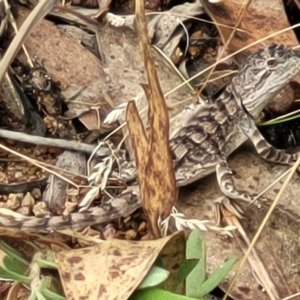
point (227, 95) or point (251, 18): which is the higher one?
point (251, 18)

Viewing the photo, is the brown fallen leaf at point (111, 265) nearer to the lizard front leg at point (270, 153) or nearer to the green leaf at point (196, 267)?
the green leaf at point (196, 267)

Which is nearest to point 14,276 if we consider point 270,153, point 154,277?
point 154,277

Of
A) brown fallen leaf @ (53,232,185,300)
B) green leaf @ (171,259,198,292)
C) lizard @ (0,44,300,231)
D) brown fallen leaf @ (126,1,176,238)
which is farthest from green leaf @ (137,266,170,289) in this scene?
lizard @ (0,44,300,231)

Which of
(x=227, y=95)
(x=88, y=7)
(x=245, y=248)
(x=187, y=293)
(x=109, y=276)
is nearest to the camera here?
(x=109, y=276)

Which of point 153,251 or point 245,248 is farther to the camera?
point 245,248

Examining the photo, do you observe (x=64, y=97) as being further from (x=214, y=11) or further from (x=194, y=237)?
(x=194, y=237)

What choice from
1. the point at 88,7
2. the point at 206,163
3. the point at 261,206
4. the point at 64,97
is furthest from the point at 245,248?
the point at 88,7

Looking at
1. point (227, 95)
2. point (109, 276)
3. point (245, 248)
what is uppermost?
point (109, 276)

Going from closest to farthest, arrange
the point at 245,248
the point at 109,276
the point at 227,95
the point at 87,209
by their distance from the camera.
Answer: the point at 109,276 → the point at 245,248 → the point at 87,209 → the point at 227,95
